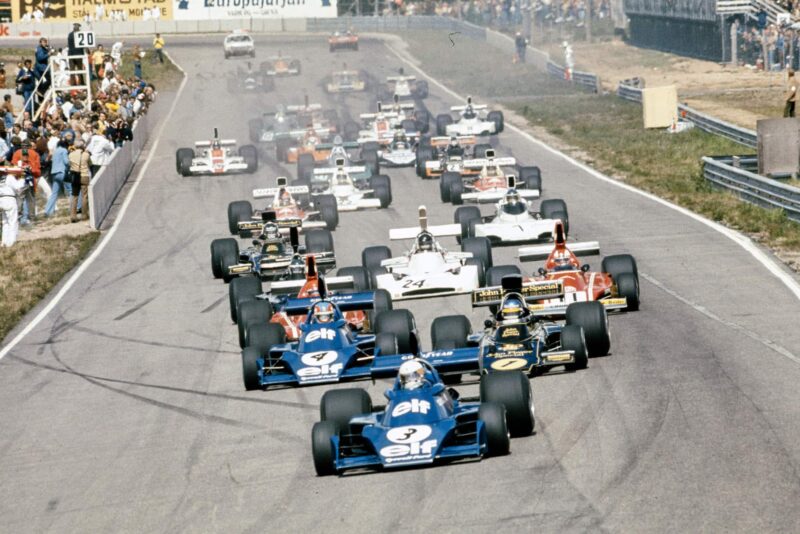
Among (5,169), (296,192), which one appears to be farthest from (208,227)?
(5,169)

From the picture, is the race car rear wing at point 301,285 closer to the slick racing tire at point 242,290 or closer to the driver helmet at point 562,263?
the slick racing tire at point 242,290

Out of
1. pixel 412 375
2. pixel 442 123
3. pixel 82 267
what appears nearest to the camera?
pixel 412 375

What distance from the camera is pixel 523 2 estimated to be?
9475 cm

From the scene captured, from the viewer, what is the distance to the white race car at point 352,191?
37.9 meters

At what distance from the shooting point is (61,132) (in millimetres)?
40000

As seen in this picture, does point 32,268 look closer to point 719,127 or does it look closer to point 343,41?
point 719,127

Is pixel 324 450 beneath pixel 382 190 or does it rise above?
above

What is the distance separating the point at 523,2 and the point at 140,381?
75.8m

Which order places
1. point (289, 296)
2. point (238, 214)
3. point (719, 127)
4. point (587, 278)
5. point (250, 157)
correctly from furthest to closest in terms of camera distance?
point (719, 127) → point (250, 157) → point (238, 214) → point (289, 296) → point (587, 278)

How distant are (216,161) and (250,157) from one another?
3.93 feet

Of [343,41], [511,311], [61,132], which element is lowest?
[511,311]

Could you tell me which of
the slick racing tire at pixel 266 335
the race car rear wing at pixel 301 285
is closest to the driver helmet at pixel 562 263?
the race car rear wing at pixel 301 285

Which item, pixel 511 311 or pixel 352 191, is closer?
pixel 511 311

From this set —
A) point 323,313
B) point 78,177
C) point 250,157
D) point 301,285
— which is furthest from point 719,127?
point 323,313
